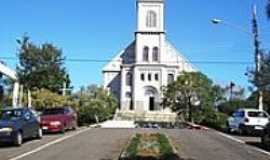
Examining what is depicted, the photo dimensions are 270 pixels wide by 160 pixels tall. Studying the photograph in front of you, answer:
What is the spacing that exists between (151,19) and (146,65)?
8853 mm

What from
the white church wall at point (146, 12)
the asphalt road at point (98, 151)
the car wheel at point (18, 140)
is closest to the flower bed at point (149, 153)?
the asphalt road at point (98, 151)

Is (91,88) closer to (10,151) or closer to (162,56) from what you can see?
(162,56)

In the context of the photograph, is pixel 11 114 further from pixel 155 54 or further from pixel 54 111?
pixel 155 54

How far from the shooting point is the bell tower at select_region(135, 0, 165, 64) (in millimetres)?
110500

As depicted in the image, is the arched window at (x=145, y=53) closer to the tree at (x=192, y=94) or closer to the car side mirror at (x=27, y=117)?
the tree at (x=192, y=94)

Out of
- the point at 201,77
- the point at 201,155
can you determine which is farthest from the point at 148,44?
the point at 201,155

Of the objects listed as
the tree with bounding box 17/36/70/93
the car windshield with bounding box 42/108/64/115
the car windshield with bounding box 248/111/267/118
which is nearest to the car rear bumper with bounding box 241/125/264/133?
the car windshield with bounding box 248/111/267/118

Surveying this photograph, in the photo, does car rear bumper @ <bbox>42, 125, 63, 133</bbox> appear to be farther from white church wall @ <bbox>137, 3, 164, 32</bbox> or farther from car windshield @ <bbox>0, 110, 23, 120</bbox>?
white church wall @ <bbox>137, 3, 164, 32</bbox>

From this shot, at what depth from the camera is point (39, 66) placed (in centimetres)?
5919

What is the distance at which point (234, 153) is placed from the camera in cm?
2184

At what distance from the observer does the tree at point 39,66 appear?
58.9 m

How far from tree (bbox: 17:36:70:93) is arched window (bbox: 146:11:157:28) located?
5268 centimetres

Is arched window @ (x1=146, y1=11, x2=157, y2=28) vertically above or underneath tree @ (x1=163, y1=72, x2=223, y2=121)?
above

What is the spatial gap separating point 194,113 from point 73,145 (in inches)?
1574
